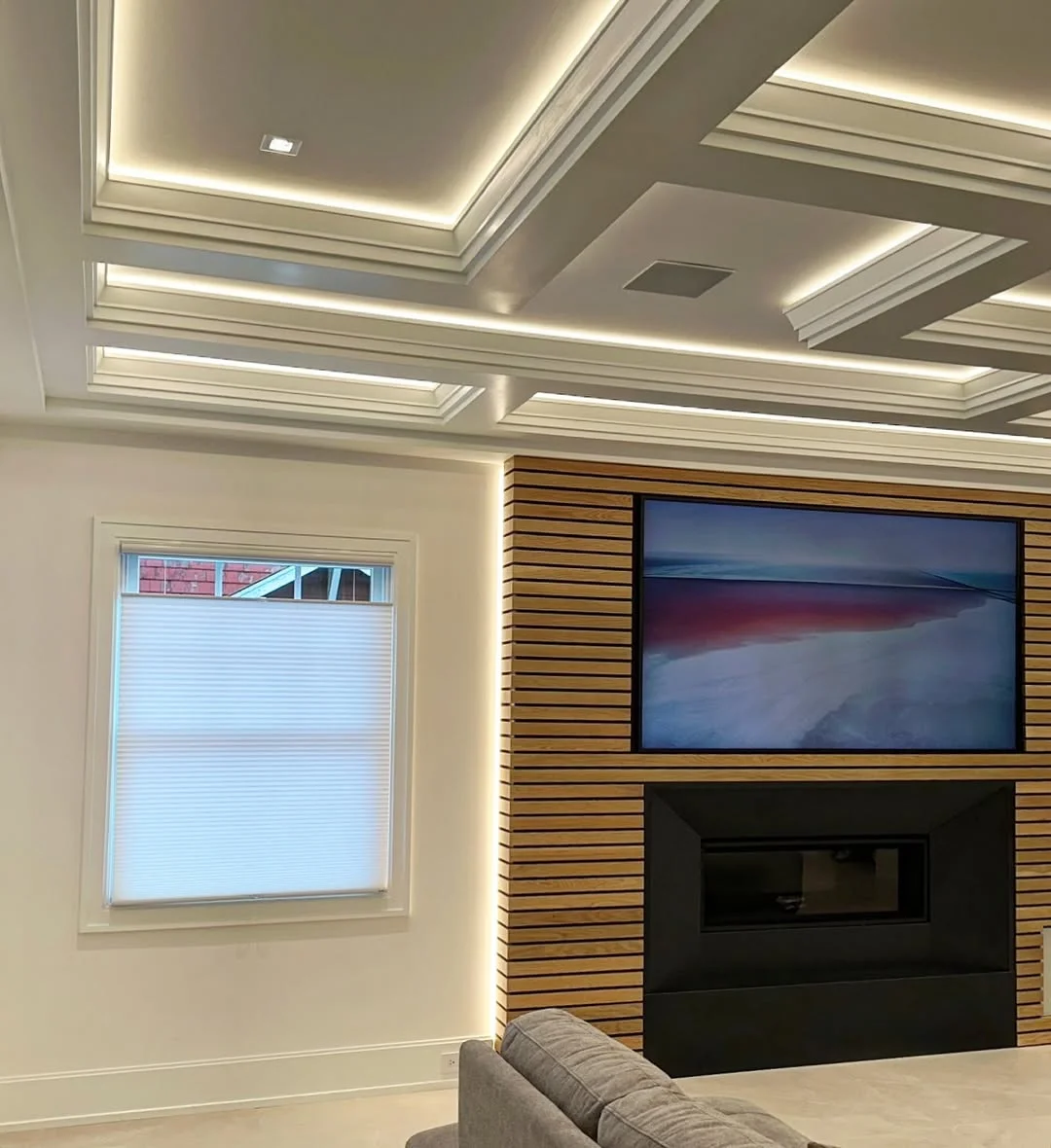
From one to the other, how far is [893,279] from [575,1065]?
6.64 ft

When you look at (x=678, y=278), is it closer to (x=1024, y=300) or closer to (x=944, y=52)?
(x=1024, y=300)

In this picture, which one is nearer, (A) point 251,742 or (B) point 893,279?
(B) point 893,279

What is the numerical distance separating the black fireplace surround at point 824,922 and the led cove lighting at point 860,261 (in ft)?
7.82

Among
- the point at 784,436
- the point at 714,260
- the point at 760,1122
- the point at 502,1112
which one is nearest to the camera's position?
the point at 502,1112

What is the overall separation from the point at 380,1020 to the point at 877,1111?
75.5 inches

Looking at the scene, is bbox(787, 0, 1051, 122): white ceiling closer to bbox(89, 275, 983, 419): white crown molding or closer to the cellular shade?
bbox(89, 275, 983, 419): white crown molding

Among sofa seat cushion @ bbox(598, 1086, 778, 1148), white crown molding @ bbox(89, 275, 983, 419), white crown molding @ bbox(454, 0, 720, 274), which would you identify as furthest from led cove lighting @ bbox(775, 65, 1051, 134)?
sofa seat cushion @ bbox(598, 1086, 778, 1148)

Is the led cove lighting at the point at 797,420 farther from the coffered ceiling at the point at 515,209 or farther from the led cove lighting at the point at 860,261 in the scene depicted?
the led cove lighting at the point at 860,261

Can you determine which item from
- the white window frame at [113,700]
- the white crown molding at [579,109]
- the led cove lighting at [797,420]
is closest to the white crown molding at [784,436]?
the led cove lighting at [797,420]

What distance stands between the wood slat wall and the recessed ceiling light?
8.25ft

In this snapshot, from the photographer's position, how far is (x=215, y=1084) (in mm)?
4523

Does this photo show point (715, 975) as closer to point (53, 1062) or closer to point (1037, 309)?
point (53, 1062)

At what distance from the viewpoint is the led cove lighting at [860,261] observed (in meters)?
2.99

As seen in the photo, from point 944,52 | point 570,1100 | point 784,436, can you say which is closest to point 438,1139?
point 570,1100
